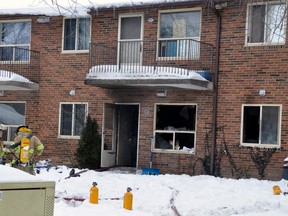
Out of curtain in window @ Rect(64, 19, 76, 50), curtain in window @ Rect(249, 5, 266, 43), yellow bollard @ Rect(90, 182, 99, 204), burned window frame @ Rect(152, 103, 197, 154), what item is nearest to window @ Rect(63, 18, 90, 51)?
curtain in window @ Rect(64, 19, 76, 50)

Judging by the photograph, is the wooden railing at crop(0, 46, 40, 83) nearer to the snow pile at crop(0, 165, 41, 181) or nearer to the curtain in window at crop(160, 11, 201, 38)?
the curtain in window at crop(160, 11, 201, 38)

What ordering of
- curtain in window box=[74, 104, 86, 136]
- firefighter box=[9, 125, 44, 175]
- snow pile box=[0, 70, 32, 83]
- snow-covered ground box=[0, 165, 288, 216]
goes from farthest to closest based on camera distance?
curtain in window box=[74, 104, 86, 136]
snow pile box=[0, 70, 32, 83]
firefighter box=[9, 125, 44, 175]
snow-covered ground box=[0, 165, 288, 216]

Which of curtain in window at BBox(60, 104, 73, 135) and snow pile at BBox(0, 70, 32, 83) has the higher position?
snow pile at BBox(0, 70, 32, 83)

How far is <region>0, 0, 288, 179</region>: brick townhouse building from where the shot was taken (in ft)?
50.5

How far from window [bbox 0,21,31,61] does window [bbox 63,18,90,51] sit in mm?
1544

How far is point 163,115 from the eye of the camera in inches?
665

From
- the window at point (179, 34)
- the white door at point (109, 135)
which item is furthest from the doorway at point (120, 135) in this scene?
the window at point (179, 34)

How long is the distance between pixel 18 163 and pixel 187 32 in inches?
291

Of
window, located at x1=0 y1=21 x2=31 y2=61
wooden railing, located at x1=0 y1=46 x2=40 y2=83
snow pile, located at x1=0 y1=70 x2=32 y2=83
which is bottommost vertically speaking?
snow pile, located at x1=0 y1=70 x2=32 y2=83

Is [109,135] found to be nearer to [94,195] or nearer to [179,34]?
[179,34]

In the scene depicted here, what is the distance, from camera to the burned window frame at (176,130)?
16422 millimetres

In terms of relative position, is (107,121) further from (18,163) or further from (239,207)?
(239,207)

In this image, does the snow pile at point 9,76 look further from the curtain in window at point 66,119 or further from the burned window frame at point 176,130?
the burned window frame at point 176,130

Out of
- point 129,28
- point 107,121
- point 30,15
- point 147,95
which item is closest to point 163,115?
point 147,95
